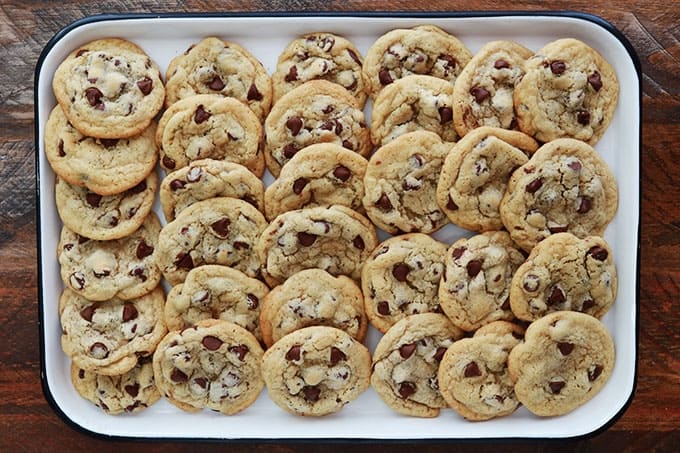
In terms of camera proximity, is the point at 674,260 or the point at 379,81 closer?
the point at 379,81

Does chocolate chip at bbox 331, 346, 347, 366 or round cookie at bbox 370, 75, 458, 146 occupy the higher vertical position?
round cookie at bbox 370, 75, 458, 146

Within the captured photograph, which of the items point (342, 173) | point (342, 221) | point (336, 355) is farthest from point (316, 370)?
point (342, 173)

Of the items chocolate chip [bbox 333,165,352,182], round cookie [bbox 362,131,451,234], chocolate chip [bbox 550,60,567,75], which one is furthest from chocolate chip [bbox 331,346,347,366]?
chocolate chip [bbox 550,60,567,75]

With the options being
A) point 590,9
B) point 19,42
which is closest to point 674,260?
point 590,9

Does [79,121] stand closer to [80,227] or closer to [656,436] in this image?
[80,227]

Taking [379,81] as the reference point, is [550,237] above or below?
below

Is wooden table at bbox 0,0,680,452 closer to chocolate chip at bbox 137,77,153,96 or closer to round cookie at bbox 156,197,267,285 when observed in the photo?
chocolate chip at bbox 137,77,153,96

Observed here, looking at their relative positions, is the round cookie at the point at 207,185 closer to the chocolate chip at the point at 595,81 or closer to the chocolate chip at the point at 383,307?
the chocolate chip at the point at 383,307
